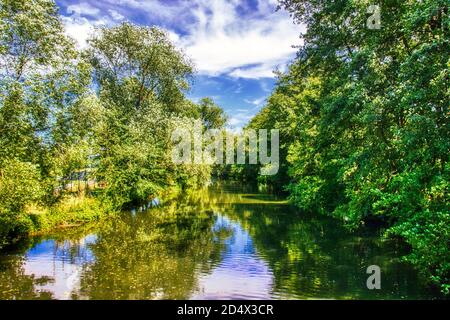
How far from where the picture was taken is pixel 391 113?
642 inches

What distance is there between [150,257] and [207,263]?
321cm

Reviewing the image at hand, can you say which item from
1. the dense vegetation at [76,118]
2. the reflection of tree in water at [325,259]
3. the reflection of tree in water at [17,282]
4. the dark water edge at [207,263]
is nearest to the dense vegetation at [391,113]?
the reflection of tree in water at [325,259]

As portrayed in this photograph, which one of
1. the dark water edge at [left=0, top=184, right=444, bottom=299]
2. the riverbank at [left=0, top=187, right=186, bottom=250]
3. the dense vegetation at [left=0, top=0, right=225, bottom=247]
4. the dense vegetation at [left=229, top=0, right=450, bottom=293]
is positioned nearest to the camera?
the dense vegetation at [left=229, top=0, right=450, bottom=293]

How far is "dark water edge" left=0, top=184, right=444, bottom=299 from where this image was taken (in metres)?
14.4

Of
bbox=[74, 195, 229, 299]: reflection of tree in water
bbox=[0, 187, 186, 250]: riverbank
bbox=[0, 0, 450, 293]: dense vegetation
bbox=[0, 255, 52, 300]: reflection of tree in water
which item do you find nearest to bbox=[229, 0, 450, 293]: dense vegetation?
bbox=[0, 0, 450, 293]: dense vegetation

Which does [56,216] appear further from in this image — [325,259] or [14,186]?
[325,259]

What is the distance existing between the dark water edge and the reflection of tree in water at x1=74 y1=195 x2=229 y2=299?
0.05m

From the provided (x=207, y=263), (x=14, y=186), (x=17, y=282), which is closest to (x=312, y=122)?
(x=207, y=263)

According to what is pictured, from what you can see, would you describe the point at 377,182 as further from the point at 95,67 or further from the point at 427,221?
the point at 95,67

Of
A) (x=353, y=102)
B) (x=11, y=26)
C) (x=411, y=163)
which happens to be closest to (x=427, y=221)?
(x=411, y=163)

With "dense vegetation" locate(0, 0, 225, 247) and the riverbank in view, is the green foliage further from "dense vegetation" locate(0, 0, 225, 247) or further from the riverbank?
the riverbank

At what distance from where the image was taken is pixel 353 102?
17062 millimetres

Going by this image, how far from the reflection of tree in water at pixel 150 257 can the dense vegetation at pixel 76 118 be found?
4391 millimetres

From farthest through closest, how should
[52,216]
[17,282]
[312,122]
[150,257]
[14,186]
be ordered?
[312,122], [52,216], [150,257], [14,186], [17,282]
